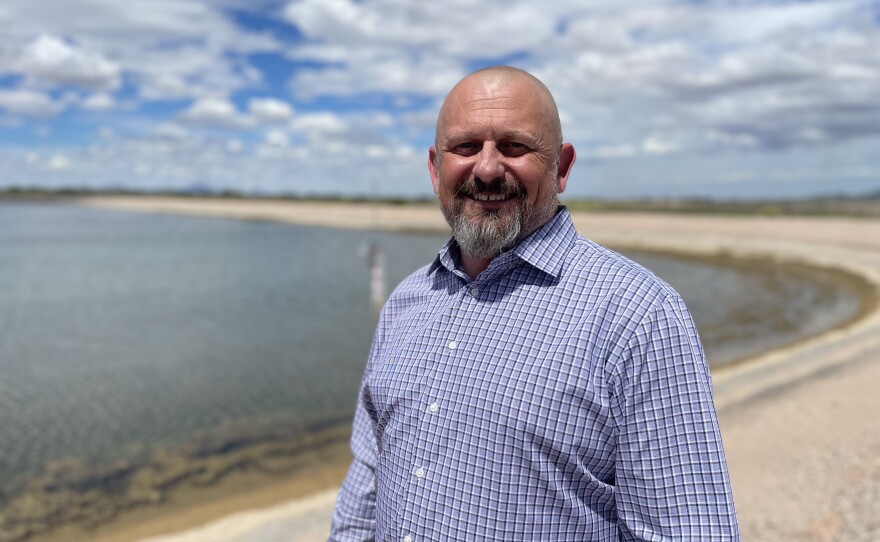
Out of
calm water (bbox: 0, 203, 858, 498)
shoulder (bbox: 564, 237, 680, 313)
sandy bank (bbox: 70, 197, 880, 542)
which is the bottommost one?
calm water (bbox: 0, 203, 858, 498)

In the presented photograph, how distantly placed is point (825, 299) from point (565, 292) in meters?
25.3

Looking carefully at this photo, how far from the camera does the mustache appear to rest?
1999mm

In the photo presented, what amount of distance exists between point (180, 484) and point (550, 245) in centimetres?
796

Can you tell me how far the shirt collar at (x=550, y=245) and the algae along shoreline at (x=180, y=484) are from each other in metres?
6.81

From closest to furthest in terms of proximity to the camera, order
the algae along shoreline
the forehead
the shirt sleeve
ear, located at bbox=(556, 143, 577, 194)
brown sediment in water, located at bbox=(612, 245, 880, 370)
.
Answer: the shirt sleeve → the forehead → ear, located at bbox=(556, 143, 577, 194) → the algae along shoreline → brown sediment in water, located at bbox=(612, 245, 880, 370)

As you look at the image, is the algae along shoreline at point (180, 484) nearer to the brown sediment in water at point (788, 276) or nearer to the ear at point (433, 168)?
the ear at point (433, 168)

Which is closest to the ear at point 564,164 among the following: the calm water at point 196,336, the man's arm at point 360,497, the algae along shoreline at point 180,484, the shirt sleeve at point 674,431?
the shirt sleeve at point 674,431

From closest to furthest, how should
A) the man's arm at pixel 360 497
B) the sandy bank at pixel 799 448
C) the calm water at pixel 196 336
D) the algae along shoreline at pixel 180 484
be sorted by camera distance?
1. the man's arm at pixel 360 497
2. the sandy bank at pixel 799 448
3. the algae along shoreline at pixel 180 484
4. the calm water at pixel 196 336

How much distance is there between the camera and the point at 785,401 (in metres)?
10.2

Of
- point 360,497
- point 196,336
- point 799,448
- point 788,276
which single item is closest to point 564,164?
point 360,497

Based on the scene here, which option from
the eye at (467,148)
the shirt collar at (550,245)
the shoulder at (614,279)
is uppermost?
the eye at (467,148)

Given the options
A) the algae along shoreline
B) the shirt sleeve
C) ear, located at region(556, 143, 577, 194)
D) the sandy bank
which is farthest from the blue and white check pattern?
the algae along shoreline

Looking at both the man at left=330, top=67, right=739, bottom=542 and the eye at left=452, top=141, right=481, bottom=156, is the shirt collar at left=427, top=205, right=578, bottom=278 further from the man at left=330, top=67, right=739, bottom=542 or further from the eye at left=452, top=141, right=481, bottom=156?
the eye at left=452, top=141, right=481, bottom=156

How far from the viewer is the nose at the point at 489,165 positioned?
6.46 ft
